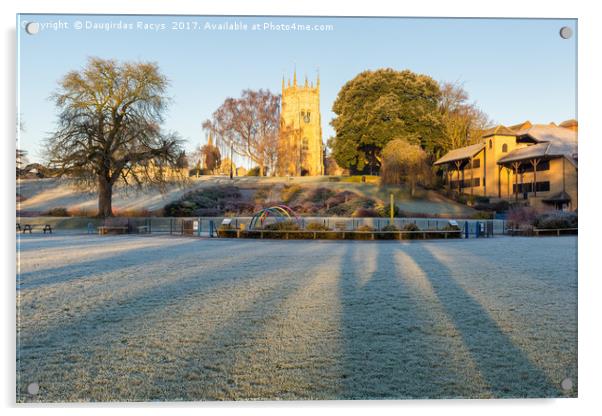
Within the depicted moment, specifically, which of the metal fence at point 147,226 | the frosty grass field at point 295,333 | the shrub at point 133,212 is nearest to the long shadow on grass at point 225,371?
the frosty grass field at point 295,333

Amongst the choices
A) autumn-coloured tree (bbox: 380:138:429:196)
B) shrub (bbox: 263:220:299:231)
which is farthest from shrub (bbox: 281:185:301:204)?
shrub (bbox: 263:220:299:231)

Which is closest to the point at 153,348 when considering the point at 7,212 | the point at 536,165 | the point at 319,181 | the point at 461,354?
the point at 7,212

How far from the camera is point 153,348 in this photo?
156 inches

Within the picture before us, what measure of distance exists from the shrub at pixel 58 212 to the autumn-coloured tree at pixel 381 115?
1969 cm

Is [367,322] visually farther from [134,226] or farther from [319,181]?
[319,181]

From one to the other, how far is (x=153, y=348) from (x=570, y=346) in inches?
150

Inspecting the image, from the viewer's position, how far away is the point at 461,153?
2856cm

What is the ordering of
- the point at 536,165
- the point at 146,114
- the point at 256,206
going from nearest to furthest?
the point at 146,114 < the point at 536,165 < the point at 256,206

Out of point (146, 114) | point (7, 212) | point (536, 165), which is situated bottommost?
point (7, 212)

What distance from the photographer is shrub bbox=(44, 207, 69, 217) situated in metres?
16.6

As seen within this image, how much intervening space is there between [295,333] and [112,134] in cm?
1359

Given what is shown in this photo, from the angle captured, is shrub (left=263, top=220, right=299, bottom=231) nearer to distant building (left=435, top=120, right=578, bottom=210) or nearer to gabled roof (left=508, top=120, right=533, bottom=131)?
distant building (left=435, top=120, right=578, bottom=210)

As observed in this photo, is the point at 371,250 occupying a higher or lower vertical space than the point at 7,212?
lower

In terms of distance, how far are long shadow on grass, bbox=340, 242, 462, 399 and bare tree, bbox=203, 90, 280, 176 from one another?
1607 cm
